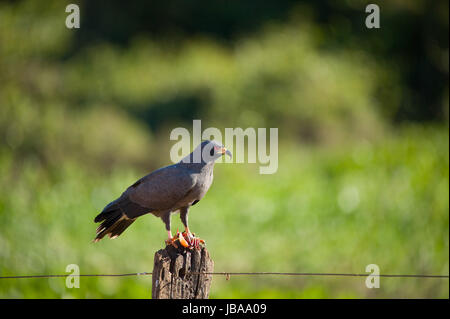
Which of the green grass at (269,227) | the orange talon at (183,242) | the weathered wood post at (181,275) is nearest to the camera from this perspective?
the weathered wood post at (181,275)

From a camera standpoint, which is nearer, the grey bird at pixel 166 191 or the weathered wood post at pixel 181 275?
the weathered wood post at pixel 181 275

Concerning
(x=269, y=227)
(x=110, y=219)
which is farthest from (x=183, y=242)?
(x=269, y=227)

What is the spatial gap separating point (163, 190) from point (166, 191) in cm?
2

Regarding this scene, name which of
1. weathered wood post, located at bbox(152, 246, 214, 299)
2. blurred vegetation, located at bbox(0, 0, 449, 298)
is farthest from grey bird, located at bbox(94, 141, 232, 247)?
blurred vegetation, located at bbox(0, 0, 449, 298)

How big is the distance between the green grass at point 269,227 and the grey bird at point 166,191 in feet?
9.24

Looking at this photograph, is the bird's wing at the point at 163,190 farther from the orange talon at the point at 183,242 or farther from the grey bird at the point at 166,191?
the orange talon at the point at 183,242

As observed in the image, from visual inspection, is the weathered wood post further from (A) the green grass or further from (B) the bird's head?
(A) the green grass

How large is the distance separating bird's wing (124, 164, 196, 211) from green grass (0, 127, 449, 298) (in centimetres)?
295

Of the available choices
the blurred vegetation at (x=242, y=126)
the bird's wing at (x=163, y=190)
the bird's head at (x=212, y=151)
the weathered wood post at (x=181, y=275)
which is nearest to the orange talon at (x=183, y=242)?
the weathered wood post at (x=181, y=275)

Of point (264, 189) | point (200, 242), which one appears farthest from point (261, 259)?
point (200, 242)

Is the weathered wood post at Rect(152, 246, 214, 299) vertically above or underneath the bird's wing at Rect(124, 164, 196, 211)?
underneath

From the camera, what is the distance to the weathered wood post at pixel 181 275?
9.54 feet

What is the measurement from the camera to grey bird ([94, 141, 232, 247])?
3277 millimetres

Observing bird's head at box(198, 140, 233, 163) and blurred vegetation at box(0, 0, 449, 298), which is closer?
bird's head at box(198, 140, 233, 163)
